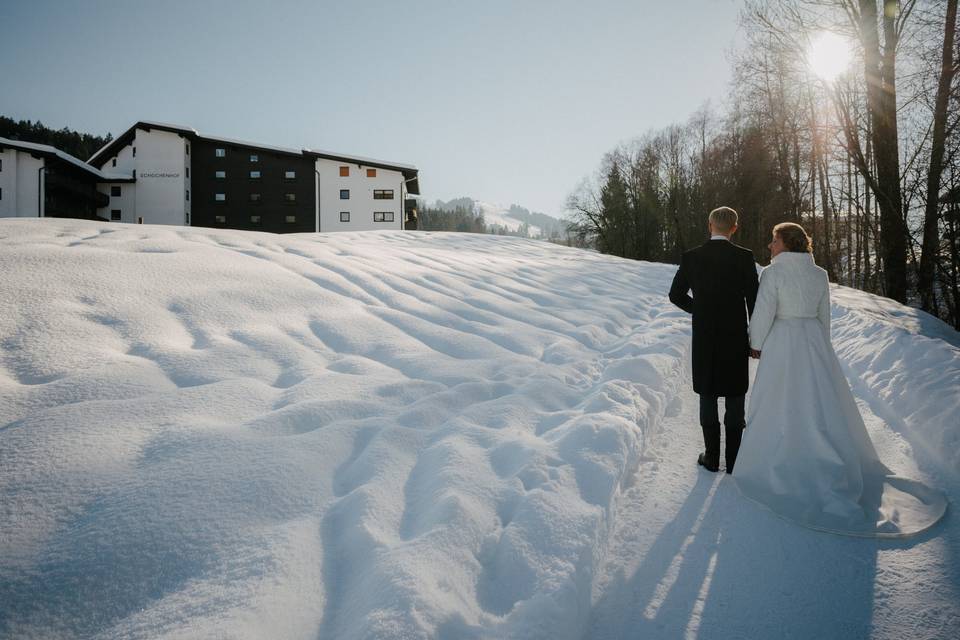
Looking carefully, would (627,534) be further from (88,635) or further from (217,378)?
(217,378)

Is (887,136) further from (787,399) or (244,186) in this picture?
(244,186)

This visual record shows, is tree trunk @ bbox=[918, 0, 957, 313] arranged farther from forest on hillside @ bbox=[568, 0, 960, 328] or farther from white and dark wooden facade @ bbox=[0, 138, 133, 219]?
white and dark wooden facade @ bbox=[0, 138, 133, 219]

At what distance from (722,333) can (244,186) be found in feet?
122

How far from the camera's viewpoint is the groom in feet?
11.8

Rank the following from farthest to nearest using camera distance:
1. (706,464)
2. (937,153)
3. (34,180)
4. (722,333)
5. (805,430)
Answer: (34,180), (937,153), (722,333), (706,464), (805,430)

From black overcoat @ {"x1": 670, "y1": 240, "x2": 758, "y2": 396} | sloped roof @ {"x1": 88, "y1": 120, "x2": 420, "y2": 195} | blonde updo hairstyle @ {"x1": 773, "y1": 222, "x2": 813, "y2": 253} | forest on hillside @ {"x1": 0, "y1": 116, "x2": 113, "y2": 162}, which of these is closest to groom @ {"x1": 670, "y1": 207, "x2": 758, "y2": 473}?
black overcoat @ {"x1": 670, "y1": 240, "x2": 758, "y2": 396}

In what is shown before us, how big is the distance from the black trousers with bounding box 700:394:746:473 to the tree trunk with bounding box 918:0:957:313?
9451 mm

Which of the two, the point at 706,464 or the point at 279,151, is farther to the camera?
the point at 279,151

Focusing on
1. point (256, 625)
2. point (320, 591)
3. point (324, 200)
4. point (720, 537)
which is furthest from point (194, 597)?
point (324, 200)

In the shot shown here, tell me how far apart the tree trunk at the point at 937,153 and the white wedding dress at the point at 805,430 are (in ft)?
30.1

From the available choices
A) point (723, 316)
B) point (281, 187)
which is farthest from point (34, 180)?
point (723, 316)

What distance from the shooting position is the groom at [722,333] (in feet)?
11.8

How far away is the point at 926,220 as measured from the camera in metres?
9.62

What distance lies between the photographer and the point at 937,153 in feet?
30.9
